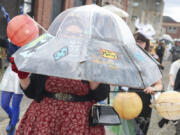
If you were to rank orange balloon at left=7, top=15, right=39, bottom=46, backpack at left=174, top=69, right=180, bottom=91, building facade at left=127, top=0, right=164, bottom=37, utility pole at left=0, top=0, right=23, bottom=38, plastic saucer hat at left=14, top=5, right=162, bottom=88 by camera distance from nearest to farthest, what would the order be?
plastic saucer hat at left=14, top=5, right=162, bottom=88, orange balloon at left=7, top=15, right=39, bottom=46, backpack at left=174, top=69, right=180, bottom=91, utility pole at left=0, top=0, right=23, bottom=38, building facade at left=127, top=0, right=164, bottom=37

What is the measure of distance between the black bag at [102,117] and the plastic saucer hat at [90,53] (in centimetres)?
55

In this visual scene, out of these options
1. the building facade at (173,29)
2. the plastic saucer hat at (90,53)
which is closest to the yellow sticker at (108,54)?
the plastic saucer hat at (90,53)

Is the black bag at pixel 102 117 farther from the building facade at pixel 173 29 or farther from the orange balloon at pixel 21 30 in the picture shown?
the building facade at pixel 173 29

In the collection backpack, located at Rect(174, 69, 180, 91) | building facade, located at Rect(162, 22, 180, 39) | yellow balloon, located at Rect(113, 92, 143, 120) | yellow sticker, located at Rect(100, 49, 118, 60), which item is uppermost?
yellow sticker, located at Rect(100, 49, 118, 60)

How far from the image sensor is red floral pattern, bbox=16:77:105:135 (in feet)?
6.90

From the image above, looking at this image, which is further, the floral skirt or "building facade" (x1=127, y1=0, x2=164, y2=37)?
"building facade" (x1=127, y1=0, x2=164, y2=37)

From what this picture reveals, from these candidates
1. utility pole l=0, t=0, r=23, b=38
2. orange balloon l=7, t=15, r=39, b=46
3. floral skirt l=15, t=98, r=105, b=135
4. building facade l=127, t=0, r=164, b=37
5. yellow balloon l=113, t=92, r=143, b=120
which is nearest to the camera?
floral skirt l=15, t=98, r=105, b=135

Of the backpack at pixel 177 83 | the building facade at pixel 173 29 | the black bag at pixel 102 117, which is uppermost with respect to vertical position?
the black bag at pixel 102 117

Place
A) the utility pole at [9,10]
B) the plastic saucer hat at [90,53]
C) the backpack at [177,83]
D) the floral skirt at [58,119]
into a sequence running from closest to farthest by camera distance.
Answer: the plastic saucer hat at [90,53] < the floral skirt at [58,119] < the backpack at [177,83] < the utility pole at [9,10]

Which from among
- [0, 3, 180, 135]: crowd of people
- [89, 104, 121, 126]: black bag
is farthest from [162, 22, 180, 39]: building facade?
[0, 3, 180, 135]: crowd of people

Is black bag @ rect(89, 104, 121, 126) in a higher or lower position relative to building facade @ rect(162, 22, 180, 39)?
higher

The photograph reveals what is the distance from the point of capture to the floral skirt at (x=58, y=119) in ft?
6.89

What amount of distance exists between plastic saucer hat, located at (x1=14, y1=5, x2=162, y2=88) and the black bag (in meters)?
0.55

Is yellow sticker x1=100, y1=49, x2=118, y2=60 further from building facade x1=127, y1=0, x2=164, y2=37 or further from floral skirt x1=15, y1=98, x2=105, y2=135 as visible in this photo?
building facade x1=127, y1=0, x2=164, y2=37
